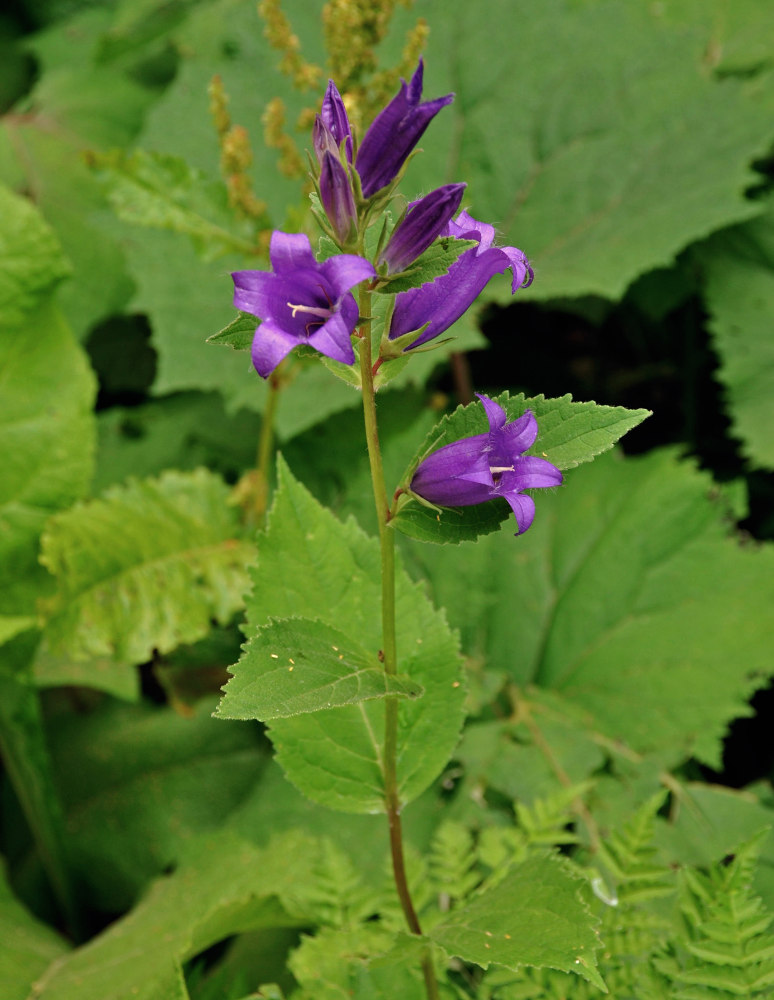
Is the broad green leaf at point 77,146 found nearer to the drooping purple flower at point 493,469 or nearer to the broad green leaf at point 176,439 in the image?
Answer: the broad green leaf at point 176,439

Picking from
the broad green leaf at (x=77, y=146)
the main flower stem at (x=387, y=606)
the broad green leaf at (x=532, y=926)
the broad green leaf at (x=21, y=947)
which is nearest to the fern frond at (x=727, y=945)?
the broad green leaf at (x=532, y=926)

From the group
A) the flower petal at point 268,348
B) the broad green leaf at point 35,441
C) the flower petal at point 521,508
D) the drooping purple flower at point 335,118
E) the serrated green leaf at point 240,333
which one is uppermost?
the drooping purple flower at point 335,118

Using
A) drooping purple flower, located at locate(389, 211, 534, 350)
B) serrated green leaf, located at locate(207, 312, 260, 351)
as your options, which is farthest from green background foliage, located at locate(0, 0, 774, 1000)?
drooping purple flower, located at locate(389, 211, 534, 350)

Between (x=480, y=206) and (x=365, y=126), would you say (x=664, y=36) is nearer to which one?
(x=480, y=206)

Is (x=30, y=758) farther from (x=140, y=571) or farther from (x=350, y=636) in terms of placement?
(x=350, y=636)

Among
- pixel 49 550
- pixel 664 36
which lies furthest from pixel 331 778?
pixel 664 36
